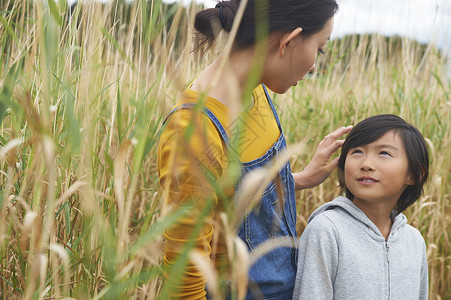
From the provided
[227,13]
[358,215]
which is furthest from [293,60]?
[358,215]

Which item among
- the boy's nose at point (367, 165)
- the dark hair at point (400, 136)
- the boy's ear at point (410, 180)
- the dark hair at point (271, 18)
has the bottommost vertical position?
the boy's ear at point (410, 180)

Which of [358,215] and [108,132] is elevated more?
[108,132]

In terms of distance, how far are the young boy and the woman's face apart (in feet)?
1.04

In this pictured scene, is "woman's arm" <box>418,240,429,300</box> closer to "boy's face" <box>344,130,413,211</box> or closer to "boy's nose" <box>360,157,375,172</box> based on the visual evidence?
"boy's face" <box>344,130,413,211</box>

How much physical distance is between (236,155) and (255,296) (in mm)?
749

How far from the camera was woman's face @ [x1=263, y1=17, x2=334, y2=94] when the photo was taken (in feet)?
3.83

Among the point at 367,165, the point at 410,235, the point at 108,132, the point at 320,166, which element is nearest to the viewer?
the point at 108,132

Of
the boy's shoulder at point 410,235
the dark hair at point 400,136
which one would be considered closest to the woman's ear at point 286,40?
the dark hair at point 400,136

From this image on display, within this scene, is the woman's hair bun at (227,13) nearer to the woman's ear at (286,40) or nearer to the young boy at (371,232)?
the woman's ear at (286,40)

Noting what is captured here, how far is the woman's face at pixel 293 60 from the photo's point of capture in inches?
46.0

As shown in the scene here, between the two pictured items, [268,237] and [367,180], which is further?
[367,180]

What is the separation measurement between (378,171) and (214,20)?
0.64 meters

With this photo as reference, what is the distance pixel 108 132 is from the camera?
1.05 m

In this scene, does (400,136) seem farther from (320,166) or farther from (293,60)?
(293,60)
